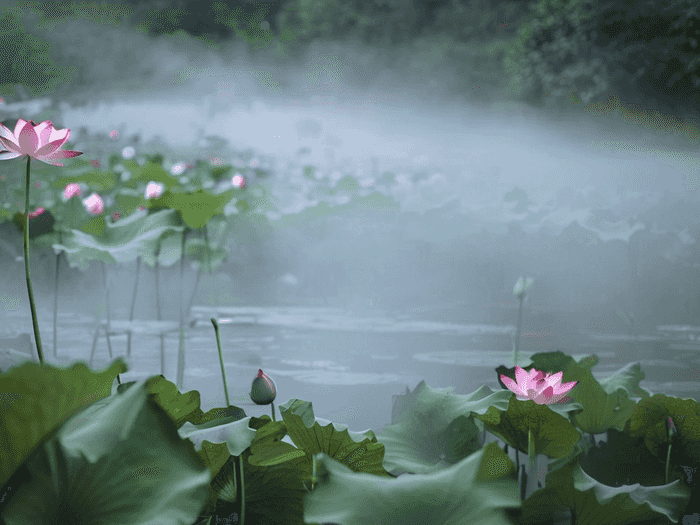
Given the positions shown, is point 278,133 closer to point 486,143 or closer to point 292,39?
point 292,39

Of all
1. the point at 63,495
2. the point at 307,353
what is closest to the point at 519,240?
the point at 307,353

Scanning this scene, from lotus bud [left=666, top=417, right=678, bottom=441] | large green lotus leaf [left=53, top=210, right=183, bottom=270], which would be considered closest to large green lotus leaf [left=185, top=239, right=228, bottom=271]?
large green lotus leaf [left=53, top=210, right=183, bottom=270]

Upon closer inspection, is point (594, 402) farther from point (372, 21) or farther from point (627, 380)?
point (372, 21)

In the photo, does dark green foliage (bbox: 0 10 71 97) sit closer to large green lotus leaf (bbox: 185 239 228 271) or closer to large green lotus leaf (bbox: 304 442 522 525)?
large green lotus leaf (bbox: 185 239 228 271)

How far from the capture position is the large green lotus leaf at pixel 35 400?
0.83 ft

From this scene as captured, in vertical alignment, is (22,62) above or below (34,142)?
above

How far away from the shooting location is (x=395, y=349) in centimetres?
120

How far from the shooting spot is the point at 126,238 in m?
0.79

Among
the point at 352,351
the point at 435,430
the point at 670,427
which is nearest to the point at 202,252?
the point at 352,351

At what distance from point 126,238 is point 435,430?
507 mm

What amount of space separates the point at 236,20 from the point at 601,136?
271 cm

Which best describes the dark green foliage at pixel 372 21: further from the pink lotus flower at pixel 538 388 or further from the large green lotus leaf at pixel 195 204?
the pink lotus flower at pixel 538 388

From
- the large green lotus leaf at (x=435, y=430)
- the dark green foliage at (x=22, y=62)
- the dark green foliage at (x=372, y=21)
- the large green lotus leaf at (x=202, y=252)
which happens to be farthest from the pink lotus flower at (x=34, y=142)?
the dark green foliage at (x=372, y=21)

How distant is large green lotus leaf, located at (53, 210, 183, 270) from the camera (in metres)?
0.71
